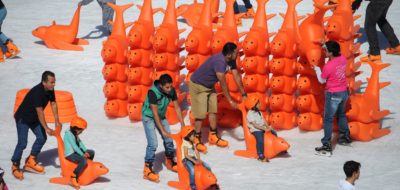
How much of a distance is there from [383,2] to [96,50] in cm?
555

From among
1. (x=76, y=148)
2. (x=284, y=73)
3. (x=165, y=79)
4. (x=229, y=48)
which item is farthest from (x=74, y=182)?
(x=284, y=73)

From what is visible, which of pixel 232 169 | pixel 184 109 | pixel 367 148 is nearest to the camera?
pixel 232 169

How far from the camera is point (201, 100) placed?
14.3 metres

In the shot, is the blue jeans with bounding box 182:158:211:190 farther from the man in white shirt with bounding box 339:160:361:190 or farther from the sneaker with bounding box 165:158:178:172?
the man in white shirt with bounding box 339:160:361:190

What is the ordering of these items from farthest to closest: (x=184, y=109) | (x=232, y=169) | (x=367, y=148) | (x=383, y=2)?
(x=383, y=2) < (x=184, y=109) < (x=367, y=148) < (x=232, y=169)

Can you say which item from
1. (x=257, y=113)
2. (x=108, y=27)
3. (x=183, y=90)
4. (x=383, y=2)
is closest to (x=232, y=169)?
(x=257, y=113)

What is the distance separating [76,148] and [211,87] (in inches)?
96.7

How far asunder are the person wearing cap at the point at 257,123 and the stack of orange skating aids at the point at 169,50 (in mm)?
1737

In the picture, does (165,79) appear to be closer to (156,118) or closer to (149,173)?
(156,118)

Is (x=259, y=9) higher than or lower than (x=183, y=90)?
higher

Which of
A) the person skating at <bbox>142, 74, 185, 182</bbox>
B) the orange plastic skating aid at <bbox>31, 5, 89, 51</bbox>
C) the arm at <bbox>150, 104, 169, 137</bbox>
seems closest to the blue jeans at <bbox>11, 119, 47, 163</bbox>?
the person skating at <bbox>142, 74, 185, 182</bbox>

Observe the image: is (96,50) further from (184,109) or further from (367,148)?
(367,148)

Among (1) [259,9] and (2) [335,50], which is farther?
(1) [259,9]

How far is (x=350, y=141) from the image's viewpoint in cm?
1431
